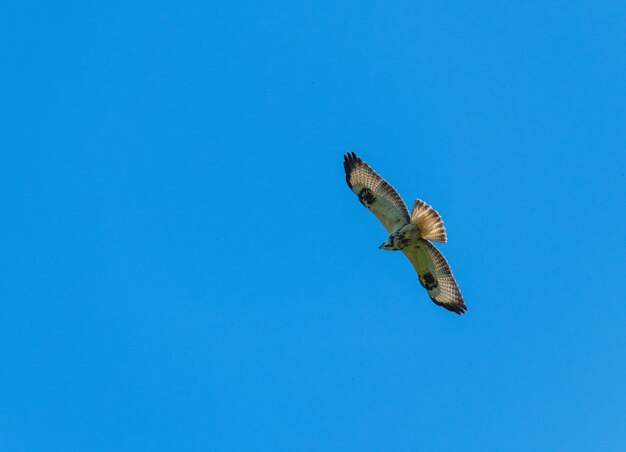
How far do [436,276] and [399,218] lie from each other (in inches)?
76.7

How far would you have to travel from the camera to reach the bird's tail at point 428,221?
62.1 ft

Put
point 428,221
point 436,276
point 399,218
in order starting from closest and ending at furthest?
point 428,221 < point 399,218 < point 436,276

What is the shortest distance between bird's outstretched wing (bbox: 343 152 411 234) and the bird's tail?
31cm

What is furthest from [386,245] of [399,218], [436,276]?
[436,276]

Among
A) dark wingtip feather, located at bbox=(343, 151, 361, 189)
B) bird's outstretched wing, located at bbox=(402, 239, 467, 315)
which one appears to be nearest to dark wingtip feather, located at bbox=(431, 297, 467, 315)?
bird's outstretched wing, located at bbox=(402, 239, 467, 315)

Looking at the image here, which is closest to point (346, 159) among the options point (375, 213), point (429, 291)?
point (375, 213)

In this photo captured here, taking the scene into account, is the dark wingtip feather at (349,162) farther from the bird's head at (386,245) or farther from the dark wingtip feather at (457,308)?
the dark wingtip feather at (457,308)

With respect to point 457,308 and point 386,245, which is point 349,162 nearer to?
point 386,245

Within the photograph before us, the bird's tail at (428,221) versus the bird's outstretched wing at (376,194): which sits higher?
the bird's outstretched wing at (376,194)

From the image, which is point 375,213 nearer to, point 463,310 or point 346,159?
point 346,159

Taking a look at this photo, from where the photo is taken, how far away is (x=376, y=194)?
19453 millimetres

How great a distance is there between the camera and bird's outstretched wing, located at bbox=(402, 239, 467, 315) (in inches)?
789

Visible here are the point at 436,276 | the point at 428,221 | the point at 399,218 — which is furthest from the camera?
the point at 436,276

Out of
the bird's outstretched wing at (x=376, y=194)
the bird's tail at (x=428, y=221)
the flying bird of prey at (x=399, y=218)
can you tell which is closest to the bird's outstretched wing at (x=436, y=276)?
the flying bird of prey at (x=399, y=218)
